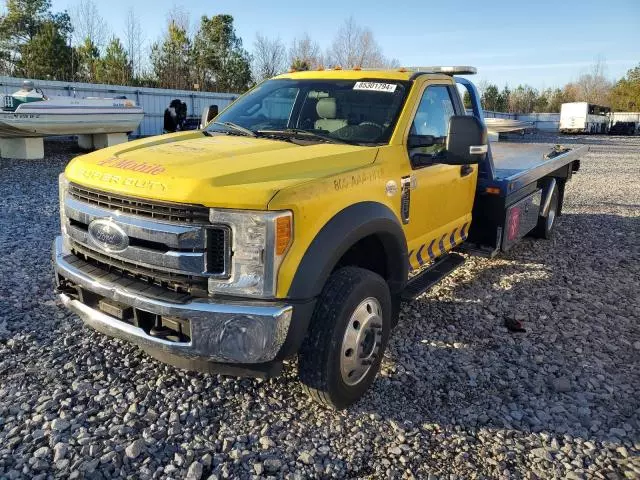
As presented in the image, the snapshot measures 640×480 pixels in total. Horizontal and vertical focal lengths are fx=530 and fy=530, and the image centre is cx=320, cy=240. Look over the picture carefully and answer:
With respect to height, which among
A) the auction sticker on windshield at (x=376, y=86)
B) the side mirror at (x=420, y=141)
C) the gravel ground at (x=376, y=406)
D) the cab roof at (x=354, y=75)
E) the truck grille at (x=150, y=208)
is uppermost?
the cab roof at (x=354, y=75)

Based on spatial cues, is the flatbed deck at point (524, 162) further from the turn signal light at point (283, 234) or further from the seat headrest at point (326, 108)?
the turn signal light at point (283, 234)

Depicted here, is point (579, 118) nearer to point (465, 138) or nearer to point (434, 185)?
point (434, 185)

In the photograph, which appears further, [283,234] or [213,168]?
[213,168]

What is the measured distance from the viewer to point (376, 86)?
3996mm

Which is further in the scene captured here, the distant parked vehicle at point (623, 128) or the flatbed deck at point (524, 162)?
the distant parked vehicle at point (623, 128)

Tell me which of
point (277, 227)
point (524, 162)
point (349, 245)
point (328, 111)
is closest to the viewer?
point (277, 227)

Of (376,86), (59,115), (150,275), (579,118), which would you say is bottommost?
(150,275)

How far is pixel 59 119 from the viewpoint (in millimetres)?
13344

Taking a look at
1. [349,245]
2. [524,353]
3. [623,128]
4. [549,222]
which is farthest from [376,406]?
[623,128]

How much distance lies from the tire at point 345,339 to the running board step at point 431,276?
2.05 ft

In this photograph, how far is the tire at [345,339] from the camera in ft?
9.38

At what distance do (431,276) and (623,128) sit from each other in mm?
52949

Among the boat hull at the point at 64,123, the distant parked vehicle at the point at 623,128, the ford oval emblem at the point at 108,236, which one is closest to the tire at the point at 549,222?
the ford oval emblem at the point at 108,236

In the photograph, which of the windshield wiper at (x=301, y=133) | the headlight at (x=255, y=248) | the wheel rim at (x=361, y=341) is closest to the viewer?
the headlight at (x=255, y=248)
